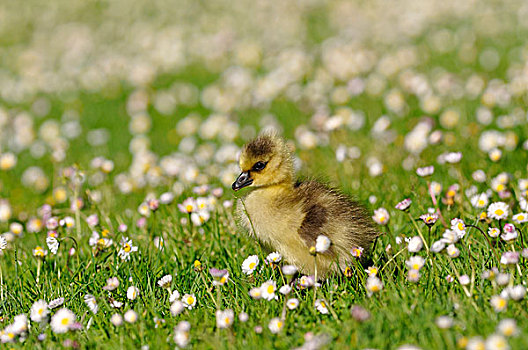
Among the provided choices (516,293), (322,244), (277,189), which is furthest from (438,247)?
(277,189)

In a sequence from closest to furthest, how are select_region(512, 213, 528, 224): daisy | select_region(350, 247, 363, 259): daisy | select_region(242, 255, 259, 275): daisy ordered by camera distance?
select_region(350, 247, 363, 259): daisy < select_region(242, 255, 259, 275): daisy < select_region(512, 213, 528, 224): daisy

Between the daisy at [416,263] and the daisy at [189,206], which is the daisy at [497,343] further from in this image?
the daisy at [189,206]

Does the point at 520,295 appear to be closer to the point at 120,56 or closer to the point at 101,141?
the point at 101,141

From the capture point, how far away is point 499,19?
11.4 m

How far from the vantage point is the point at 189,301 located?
12.9ft

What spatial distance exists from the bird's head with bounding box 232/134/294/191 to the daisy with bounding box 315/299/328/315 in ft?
3.74

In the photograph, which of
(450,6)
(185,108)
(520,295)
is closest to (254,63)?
(185,108)

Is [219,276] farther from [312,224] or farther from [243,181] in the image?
[243,181]

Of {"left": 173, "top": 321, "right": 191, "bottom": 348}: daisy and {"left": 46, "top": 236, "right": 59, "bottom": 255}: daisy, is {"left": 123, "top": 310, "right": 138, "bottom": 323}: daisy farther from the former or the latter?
{"left": 46, "top": 236, "right": 59, "bottom": 255}: daisy

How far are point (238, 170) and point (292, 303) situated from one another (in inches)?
109

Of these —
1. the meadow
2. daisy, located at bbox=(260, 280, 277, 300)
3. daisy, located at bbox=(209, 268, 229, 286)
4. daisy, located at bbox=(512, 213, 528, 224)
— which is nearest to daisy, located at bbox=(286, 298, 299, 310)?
the meadow

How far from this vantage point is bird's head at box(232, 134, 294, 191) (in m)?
4.54

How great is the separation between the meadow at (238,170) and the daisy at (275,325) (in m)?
0.01

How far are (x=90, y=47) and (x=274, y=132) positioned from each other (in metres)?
10.8
